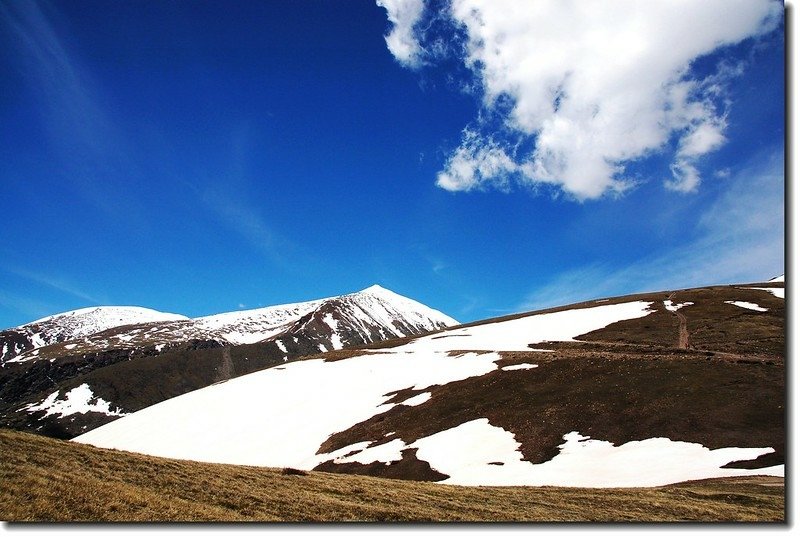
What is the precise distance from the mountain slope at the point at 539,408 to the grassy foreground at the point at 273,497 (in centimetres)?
693

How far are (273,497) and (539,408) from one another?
32162 millimetres

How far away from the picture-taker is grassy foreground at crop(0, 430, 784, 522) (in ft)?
48.6

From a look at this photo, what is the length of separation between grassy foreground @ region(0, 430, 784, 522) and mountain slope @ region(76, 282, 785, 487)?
6.93 meters

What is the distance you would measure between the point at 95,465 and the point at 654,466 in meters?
31.4

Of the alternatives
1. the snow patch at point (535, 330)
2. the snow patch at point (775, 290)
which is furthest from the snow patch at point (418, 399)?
the snow patch at point (775, 290)

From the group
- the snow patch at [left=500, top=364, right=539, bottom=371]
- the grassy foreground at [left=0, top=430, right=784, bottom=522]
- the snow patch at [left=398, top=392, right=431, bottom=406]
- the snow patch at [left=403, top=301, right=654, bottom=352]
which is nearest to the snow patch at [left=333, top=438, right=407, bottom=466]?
the snow patch at [left=398, top=392, right=431, bottom=406]

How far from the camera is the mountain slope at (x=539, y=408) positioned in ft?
104

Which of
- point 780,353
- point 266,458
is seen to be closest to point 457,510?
point 266,458

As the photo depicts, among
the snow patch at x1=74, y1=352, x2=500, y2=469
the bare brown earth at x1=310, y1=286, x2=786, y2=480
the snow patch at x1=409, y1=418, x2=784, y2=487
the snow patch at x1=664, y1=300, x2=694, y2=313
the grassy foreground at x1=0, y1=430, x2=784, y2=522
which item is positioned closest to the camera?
the grassy foreground at x1=0, y1=430, x2=784, y2=522

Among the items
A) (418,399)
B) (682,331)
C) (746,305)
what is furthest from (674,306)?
(418,399)

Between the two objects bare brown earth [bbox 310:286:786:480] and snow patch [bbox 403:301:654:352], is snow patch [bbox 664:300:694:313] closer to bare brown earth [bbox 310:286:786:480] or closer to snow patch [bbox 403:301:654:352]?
snow patch [bbox 403:301:654:352]

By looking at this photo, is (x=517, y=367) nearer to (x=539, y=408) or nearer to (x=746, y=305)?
(x=539, y=408)

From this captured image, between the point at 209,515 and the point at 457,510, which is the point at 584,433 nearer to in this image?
the point at 457,510

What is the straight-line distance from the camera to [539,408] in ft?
144
